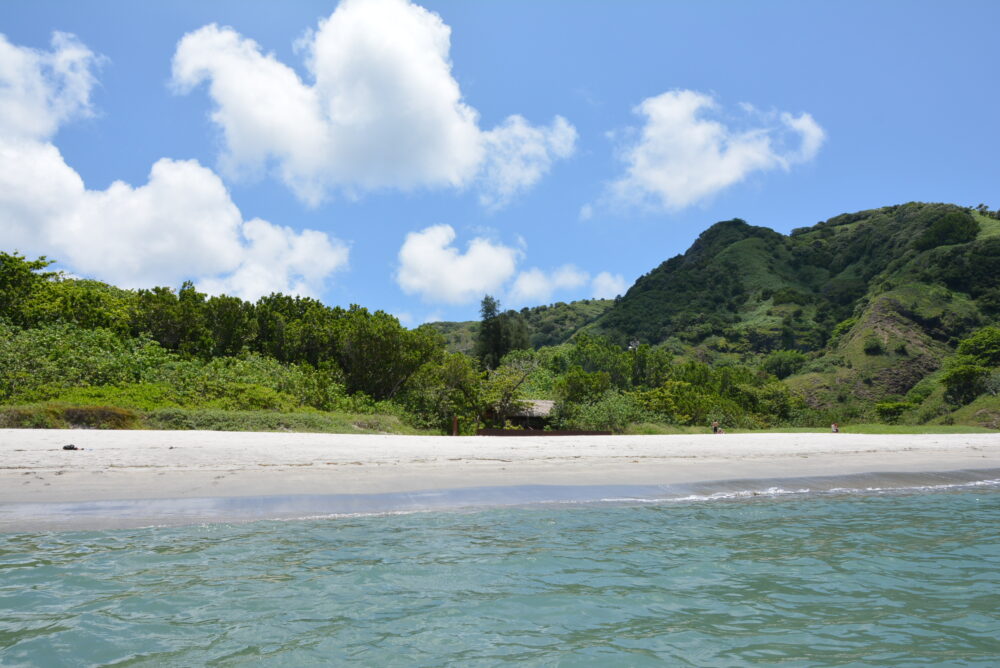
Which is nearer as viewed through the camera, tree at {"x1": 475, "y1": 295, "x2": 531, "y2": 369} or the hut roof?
the hut roof

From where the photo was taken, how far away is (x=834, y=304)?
109875 millimetres

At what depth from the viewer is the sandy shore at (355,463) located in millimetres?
10453

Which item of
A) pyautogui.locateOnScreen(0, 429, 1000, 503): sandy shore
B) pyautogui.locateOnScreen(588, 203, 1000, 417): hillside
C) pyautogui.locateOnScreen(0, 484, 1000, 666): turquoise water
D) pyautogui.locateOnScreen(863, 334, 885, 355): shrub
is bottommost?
pyautogui.locateOnScreen(0, 484, 1000, 666): turquoise water

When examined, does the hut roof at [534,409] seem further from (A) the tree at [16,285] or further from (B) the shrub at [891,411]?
(B) the shrub at [891,411]

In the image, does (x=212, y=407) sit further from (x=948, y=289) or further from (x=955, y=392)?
(x=948, y=289)

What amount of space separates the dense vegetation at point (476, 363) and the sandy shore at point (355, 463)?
15.3 feet

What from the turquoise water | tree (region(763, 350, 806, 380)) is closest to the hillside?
tree (region(763, 350, 806, 380))

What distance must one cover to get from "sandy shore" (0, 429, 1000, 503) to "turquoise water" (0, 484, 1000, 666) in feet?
7.77

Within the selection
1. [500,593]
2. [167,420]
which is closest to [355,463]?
[500,593]

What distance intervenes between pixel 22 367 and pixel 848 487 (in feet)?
81.9

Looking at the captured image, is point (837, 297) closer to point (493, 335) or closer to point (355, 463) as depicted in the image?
point (493, 335)

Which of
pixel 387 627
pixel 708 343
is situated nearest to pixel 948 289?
pixel 708 343

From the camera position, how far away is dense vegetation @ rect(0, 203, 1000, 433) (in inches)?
874

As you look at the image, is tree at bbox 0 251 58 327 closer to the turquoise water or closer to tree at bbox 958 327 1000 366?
the turquoise water
